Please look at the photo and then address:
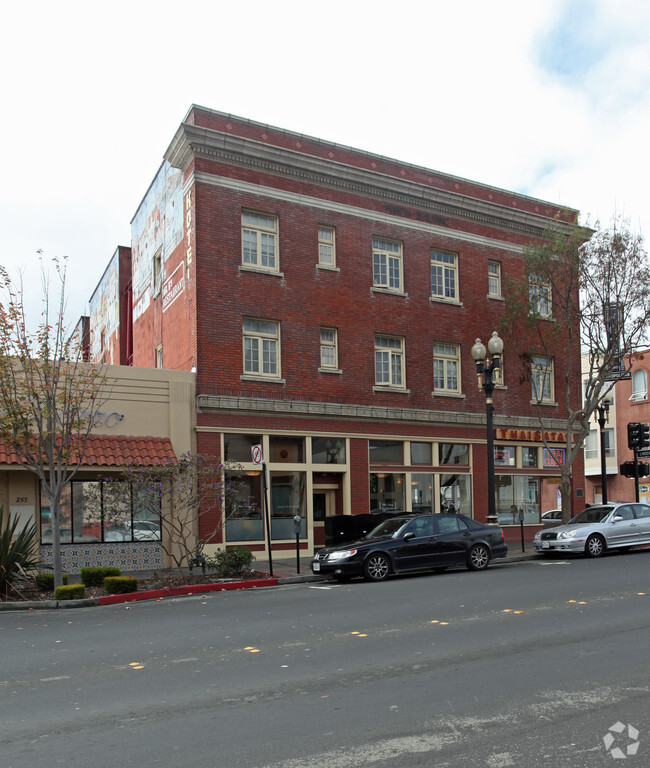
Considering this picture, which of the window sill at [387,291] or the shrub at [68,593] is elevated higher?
the window sill at [387,291]

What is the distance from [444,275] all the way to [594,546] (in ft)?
34.2

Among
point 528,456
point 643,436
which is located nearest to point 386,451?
point 528,456

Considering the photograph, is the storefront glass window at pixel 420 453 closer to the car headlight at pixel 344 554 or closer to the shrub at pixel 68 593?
the car headlight at pixel 344 554

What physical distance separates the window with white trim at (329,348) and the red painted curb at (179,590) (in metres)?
8.47

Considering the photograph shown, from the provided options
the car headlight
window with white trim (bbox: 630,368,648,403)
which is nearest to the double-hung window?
the car headlight

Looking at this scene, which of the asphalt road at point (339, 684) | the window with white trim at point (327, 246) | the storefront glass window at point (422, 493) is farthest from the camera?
the storefront glass window at point (422, 493)

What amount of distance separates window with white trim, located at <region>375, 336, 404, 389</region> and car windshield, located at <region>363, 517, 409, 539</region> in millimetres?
7403

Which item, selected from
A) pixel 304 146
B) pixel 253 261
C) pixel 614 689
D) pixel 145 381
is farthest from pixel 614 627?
pixel 304 146

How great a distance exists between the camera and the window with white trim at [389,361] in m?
24.9

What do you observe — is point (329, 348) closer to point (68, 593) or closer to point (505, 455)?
point (505, 455)

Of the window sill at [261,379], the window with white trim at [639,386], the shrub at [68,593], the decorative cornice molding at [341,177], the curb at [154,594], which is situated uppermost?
the decorative cornice molding at [341,177]

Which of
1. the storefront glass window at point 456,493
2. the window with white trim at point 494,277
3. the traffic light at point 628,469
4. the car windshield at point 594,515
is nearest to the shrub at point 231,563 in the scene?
the car windshield at point 594,515

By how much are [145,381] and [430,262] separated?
10.6 meters

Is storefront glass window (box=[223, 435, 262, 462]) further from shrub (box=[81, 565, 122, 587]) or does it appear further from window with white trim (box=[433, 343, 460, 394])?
window with white trim (box=[433, 343, 460, 394])
